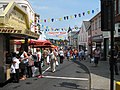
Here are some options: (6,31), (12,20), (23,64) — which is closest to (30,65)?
(23,64)

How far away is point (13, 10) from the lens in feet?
49.6

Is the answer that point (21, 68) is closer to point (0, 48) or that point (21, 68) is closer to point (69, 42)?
point (0, 48)

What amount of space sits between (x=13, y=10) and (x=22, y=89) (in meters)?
4.91

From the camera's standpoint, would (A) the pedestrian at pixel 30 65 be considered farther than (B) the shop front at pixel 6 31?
Yes

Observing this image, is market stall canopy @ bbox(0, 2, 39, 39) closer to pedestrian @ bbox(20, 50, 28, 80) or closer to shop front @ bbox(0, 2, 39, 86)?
shop front @ bbox(0, 2, 39, 86)

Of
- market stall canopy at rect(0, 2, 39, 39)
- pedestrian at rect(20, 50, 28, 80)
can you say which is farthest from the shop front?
pedestrian at rect(20, 50, 28, 80)

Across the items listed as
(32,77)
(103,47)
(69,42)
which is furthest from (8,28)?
(69,42)

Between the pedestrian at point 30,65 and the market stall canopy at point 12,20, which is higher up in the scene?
the market stall canopy at point 12,20

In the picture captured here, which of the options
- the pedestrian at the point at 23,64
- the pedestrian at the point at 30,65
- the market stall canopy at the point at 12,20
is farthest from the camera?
the pedestrian at the point at 30,65

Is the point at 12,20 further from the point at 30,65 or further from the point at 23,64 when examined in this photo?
the point at 30,65

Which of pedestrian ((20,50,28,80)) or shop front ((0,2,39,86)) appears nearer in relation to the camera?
shop front ((0,2,39,86))

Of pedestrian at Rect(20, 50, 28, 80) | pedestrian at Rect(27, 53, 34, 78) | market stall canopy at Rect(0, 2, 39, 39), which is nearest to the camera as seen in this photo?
market stall canopy at Rect(0, 2, 39, 39)

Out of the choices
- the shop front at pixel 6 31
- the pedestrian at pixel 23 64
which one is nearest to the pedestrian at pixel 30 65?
the pedestrian at pixel 23 64

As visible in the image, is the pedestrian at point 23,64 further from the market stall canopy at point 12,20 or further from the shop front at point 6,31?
the market stall canopy at point 12,20
